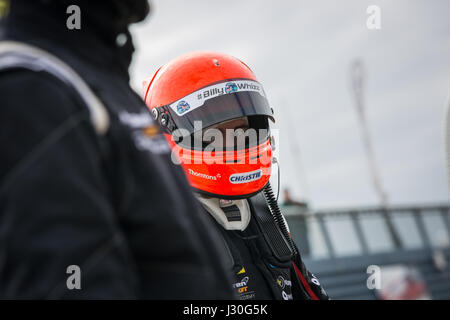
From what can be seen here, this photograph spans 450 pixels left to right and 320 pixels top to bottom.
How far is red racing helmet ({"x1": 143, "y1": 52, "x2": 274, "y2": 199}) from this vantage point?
102 inches

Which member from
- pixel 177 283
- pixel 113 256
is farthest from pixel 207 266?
pixel 113 256

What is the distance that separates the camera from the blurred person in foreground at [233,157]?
2.26 m

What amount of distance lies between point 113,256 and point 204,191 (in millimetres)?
1804

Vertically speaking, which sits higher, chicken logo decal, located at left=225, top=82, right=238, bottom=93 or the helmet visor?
chicken logo decal, located at left=225, top=82, right=238, bottom=93

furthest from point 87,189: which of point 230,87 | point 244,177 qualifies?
point 230,87

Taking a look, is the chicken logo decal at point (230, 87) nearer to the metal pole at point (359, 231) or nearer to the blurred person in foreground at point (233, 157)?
the blurred person in foreground at point (233, 157)

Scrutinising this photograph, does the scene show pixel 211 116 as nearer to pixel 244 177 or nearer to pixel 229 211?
pixel 244 177

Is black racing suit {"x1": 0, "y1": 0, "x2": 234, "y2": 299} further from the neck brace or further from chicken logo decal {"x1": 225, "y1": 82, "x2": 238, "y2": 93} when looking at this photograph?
chicken logo decal {"x1": 225, "y1": 82, "x2": 238, "y2": 93}

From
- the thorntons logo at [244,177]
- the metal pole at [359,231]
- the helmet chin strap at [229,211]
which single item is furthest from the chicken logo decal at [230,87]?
the metal pole at [359,231]

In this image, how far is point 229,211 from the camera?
2445mm

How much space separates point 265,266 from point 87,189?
1.65 meters

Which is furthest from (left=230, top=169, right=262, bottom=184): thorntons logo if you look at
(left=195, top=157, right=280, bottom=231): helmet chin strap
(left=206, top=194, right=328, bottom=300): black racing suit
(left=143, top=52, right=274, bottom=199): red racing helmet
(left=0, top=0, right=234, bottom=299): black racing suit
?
(left=0, top=0, right=234, bottom=299): black racing suit

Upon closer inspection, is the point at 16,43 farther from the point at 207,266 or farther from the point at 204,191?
the point at 204,191
